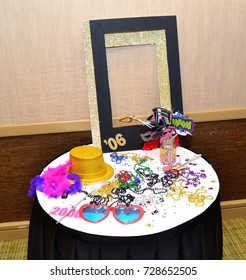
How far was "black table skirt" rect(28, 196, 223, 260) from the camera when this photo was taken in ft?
3.77

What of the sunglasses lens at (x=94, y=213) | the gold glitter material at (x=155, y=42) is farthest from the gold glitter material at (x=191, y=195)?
the gold glitter material at (x=155, y=42)

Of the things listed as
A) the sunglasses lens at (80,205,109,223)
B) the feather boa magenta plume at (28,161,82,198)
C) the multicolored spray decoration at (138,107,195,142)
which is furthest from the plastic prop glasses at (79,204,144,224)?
the multicolored spray decoration at (138,107,195,142)

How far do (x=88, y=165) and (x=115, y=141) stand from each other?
290 mm

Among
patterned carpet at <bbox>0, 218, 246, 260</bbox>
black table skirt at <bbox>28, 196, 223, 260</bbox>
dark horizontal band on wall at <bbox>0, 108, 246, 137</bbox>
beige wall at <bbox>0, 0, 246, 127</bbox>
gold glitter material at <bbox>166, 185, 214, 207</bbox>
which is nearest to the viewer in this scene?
black table skirt at <bbox>28, 196, 223, 260</bbox>

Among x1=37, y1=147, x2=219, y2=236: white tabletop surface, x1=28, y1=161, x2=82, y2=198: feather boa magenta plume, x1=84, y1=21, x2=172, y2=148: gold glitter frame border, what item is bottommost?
x1=37, y1=147, x2=219, y2=236: white tabletop surface

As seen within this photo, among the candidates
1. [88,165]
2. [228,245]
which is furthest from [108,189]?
[228,245]

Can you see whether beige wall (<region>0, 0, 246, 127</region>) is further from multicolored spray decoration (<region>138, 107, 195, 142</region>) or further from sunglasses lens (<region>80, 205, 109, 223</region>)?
sunglasses lens (<region>80, 205, 109, 223</region>)

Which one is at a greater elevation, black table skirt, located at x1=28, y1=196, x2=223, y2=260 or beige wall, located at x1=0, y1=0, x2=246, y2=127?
beige wall, located at x1=0, y1=0, x2=246, y2=127

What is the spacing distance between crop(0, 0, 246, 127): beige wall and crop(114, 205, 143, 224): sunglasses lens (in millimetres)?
664

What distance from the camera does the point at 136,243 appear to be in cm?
114

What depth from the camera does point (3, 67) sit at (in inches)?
63.9

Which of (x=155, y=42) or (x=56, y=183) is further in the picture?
(x=155, y=42)

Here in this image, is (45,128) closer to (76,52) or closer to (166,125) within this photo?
(76,52)

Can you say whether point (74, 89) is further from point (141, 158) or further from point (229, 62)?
point (229, 62)
